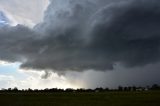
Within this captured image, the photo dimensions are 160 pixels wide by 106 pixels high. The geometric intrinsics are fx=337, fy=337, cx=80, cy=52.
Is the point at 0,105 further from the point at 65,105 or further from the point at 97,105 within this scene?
the point at 97,105

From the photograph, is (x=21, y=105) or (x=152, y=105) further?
(x=21, y=105)

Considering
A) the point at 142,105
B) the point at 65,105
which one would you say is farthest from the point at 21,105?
the point at 142,105

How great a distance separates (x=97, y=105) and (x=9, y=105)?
2606 cm

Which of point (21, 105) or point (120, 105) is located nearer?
point (120, 105)

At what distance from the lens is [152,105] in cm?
9106

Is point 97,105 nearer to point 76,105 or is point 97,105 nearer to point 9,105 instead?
point 76,105

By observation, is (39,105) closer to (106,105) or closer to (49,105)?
(49,105)

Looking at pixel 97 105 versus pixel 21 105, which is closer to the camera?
pixel 97 105

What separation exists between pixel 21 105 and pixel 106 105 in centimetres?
2569

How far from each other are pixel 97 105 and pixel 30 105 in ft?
66.3

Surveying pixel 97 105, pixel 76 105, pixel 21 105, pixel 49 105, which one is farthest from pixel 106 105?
pixel 21 105

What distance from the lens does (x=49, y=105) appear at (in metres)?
98.1

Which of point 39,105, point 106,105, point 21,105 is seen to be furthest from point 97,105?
point 21,105

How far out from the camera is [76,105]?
95875mm
